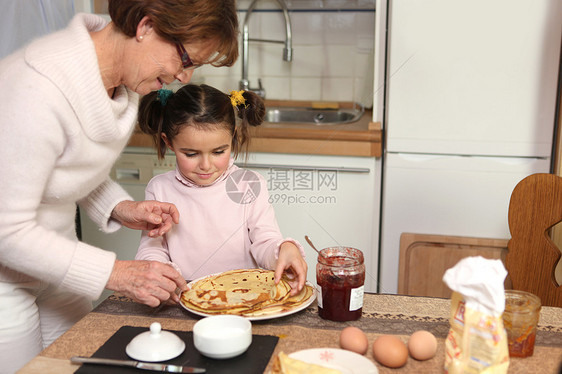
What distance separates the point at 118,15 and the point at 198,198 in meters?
0.58

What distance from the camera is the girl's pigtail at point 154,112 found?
54.9 inches

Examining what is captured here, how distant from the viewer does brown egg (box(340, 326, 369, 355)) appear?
841 mm

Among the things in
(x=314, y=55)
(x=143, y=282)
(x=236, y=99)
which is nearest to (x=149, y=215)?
(x=143, y=282)

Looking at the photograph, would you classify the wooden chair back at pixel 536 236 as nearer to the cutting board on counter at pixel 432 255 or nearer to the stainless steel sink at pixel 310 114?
the cutting board on counter at pixel 432 255

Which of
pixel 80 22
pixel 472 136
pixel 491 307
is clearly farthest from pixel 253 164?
pixel 491 307

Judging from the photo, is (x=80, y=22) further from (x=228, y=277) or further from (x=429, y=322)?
(x=429, y=322)

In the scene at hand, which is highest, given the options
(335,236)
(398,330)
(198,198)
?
(198,198)

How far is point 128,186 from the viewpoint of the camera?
2.21 metres

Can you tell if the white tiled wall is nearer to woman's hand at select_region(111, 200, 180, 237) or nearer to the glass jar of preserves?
woman's hand at select_region(111, 200, 180, 237)

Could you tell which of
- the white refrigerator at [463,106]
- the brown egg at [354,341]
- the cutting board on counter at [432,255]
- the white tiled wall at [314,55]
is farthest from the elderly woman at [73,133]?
the white tiled wall at [314,55]

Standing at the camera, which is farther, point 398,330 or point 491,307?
point 398,330

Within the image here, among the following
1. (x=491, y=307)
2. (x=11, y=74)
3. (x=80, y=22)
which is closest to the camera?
(x=491, y=307)

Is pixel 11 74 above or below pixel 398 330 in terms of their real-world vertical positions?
above

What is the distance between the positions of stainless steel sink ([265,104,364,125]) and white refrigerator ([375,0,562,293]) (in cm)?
46
